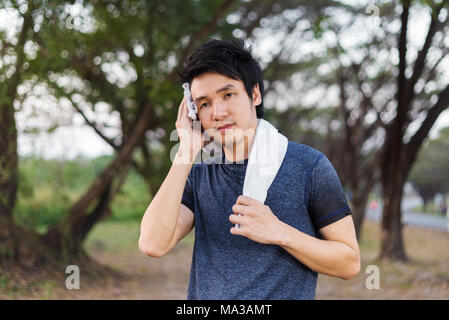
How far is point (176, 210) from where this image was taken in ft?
5.82

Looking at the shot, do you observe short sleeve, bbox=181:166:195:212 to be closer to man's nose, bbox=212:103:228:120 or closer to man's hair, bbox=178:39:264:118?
man's nose, bbox=212:103:228:120

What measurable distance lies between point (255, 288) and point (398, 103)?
23.1ft

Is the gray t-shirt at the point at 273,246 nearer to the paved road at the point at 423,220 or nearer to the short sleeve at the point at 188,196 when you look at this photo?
the short sleeve at the point at 188,196

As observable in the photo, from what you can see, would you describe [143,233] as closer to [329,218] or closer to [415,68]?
[329,218]

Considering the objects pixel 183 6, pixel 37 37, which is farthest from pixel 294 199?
pixel 183 6

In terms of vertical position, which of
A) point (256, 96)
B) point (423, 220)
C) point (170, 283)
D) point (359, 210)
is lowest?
point (423, 220)

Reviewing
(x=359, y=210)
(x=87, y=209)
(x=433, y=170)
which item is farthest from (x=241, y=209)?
(x=433, y=170)

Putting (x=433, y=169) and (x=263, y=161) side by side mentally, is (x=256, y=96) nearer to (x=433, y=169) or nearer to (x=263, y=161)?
(x=263, y=161)

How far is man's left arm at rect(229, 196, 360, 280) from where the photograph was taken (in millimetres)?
1553

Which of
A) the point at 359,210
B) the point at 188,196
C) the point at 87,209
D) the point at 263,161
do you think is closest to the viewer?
the point at 263,161

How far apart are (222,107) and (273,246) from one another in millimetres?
587

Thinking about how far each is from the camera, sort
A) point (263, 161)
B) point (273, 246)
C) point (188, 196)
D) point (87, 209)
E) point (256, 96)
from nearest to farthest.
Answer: point (273, 246), point (263, 161), point (188, 196), point (256, 96), point (87, 209)

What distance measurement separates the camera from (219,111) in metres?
1.81

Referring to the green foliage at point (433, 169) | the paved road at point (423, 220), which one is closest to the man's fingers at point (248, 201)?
the paved road at point (423, 220)
